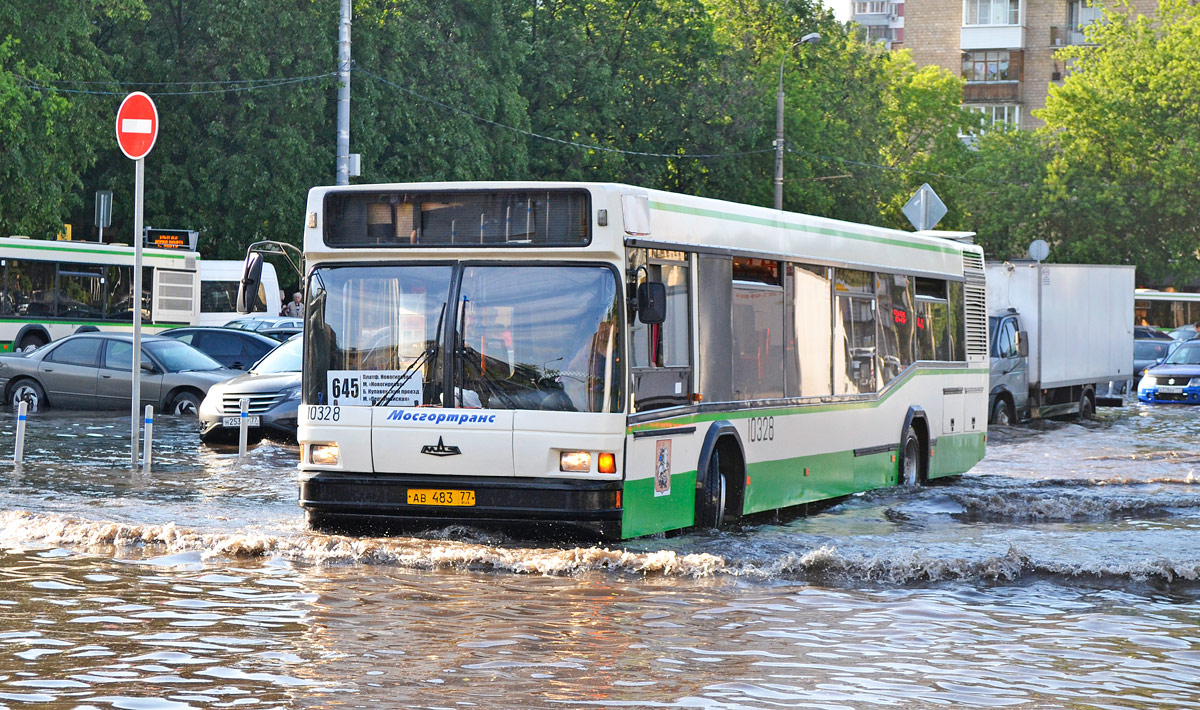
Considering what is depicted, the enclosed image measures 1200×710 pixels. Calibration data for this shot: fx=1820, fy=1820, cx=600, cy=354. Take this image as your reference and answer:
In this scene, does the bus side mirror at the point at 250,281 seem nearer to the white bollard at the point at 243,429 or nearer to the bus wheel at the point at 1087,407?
the white bollard at the point at 243,429

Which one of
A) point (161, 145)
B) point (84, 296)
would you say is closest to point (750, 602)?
point (84, 296)

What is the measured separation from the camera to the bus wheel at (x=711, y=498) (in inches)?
501

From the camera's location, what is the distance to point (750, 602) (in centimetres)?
1027

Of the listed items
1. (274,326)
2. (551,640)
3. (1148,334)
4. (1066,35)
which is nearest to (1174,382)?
(274,326)

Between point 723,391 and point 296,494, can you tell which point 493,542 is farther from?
point 296,494

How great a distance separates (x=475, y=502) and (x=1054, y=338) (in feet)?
67.5

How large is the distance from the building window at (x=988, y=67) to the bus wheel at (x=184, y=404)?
72.1 meters

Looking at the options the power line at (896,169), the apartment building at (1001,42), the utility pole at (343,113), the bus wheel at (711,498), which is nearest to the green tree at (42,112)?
the utility pole at (343,113)

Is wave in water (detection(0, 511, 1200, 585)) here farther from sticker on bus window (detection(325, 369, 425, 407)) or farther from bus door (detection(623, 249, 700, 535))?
sticker on bus window (detection(325, 369, 425, 407))

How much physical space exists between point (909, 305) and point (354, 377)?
724 centimetres

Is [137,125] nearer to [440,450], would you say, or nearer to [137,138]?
[137,138]

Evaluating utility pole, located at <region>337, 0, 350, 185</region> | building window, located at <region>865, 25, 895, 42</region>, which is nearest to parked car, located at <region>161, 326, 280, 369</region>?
utility pole, located at <region>337, 0, 350, 185</region>

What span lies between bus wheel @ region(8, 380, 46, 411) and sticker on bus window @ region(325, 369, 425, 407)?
1569 cm

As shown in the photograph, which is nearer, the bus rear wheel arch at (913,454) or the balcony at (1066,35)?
the bus rear wheel arch at (913,454)
